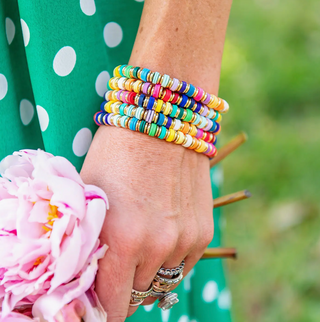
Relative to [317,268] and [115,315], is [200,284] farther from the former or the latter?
[317,268]

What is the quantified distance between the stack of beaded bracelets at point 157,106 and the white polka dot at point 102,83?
0.22 feet

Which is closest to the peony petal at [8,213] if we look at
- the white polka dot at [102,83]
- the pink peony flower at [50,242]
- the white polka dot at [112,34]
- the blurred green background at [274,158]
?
the pink peony flower at [50,242]

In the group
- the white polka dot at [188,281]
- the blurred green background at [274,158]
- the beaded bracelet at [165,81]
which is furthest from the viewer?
the blurred green background at [274,158]

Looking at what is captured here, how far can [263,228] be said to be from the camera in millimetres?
2082

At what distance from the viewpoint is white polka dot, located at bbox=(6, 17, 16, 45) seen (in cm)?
76

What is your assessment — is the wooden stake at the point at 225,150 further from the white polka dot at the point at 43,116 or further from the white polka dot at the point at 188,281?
the white polka dot at the point at 43,116

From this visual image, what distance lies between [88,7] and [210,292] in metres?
0.80

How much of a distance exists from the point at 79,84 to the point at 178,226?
0.35 metres

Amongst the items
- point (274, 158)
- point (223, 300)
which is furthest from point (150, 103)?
point (274, 158)

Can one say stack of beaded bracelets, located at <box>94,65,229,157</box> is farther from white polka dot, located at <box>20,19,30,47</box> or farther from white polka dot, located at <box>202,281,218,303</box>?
white polka dot, located at <box>202,281,218,303</box>

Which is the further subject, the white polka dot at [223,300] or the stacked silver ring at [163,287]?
the white polka dot at [223,300]

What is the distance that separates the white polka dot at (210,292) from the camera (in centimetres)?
106

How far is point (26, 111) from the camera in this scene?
0.82 metres

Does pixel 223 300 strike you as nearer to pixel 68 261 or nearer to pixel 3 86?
pixel 68 261
